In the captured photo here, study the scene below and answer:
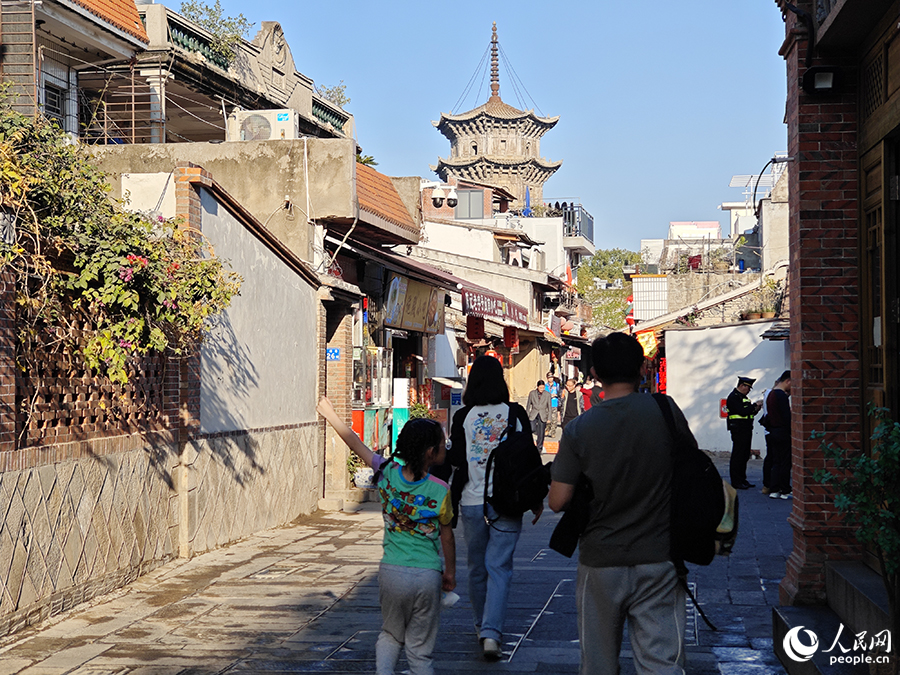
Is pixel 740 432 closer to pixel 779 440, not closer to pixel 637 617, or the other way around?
pixel 779 440

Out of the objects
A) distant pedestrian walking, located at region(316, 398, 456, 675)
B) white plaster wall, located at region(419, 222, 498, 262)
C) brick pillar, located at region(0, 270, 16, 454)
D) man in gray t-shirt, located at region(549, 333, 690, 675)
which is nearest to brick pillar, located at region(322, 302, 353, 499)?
brick pillar, located at region(0, 270, 16, 454)

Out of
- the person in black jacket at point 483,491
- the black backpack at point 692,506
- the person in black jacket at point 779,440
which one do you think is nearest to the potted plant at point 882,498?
the black backpack at point 692,506

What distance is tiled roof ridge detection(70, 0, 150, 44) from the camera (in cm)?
1648

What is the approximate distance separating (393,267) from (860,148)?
11322 mm

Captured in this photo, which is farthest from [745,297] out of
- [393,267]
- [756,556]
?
[756,556]

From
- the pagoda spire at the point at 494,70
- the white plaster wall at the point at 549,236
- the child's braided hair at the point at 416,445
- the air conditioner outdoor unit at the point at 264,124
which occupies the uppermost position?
the pagoda spire at the point at 494,70

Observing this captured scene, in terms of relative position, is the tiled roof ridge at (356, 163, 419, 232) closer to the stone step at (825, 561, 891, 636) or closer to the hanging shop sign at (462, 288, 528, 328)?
the hanging shop sign at (462, 288, 528, 328)

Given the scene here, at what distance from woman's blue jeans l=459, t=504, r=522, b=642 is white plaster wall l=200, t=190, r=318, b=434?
15.3 feet

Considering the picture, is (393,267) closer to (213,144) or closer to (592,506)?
(213,144)

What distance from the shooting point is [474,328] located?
2516cm

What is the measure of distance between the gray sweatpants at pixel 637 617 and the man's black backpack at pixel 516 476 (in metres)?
1.86

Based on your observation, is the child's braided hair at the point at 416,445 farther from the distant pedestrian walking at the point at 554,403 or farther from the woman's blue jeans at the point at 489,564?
the distant pedestrian walking at the point at 554,403

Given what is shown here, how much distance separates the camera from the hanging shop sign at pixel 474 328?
82.2ft

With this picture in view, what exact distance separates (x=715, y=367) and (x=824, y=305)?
1657 cm
